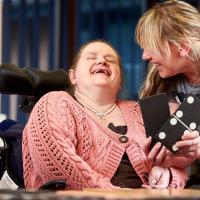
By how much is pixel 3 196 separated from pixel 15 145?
1409 mm

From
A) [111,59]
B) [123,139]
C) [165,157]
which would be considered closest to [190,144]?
[165,157]

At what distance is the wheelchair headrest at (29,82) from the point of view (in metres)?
1.89

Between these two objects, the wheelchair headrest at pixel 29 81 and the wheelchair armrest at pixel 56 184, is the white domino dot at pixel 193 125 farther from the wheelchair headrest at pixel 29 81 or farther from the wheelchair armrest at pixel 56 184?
the wheelchair headrest at pixel 29 81

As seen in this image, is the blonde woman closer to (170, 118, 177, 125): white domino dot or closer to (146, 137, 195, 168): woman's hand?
(146, 137, 195, 168): woman's hand

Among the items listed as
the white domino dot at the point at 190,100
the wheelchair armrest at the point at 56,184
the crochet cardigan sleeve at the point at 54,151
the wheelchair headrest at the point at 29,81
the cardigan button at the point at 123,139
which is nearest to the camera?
the wheelchair armrest at the point at 56,184

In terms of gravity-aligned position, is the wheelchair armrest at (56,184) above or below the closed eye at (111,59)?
below

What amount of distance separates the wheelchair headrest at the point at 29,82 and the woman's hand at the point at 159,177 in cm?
55

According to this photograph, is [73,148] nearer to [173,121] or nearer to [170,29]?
[173,121]

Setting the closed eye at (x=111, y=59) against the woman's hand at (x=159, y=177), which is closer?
the woman's hand at (x=159, y=177)

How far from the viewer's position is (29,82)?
6.51 ft

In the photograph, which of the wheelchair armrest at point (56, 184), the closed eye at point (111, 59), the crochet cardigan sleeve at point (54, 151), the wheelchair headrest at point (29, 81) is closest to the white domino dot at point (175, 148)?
the crochet cardigan sleeve at point (54, 151)

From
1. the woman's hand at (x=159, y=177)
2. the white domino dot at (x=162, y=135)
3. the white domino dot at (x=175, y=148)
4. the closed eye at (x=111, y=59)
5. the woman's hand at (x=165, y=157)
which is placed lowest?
the woman's hand at (x=159, y=177)

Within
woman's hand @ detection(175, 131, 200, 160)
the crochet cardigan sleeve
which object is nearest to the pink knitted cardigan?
the crochet cardigan sleeve

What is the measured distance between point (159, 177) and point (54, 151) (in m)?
0.37
